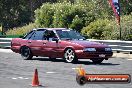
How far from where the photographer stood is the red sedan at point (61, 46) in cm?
1891

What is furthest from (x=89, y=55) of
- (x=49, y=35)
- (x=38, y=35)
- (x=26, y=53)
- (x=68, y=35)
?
(x=26, y=53)

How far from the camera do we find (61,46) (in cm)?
1973

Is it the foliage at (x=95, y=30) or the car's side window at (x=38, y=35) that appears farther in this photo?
the foliage at (x=95, y=30)

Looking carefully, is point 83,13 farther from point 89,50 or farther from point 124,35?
point 89,50

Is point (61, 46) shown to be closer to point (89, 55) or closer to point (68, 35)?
point (68, 35)

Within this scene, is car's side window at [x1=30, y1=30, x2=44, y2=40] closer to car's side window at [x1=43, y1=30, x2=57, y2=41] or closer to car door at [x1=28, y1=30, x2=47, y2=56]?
car door at [x1=28, y1=30, x2=47, y2=56]

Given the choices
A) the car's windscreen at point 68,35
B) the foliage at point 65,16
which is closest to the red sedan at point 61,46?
the car's windscreen at point 68,35

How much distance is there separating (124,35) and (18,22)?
115 ft

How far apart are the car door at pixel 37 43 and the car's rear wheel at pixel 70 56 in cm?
150

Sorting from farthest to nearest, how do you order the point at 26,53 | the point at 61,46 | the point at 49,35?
the point at 26,53 → the point at 49,35 → the point at 61,46

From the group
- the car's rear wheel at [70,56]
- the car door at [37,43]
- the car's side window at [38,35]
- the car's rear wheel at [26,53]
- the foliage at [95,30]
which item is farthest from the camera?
the foliage at [95,30]

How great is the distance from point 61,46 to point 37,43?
1.62 metres

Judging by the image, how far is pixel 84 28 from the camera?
34.2m

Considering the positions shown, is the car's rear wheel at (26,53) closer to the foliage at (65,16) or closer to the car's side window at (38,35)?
the car's side window at (38,35)
